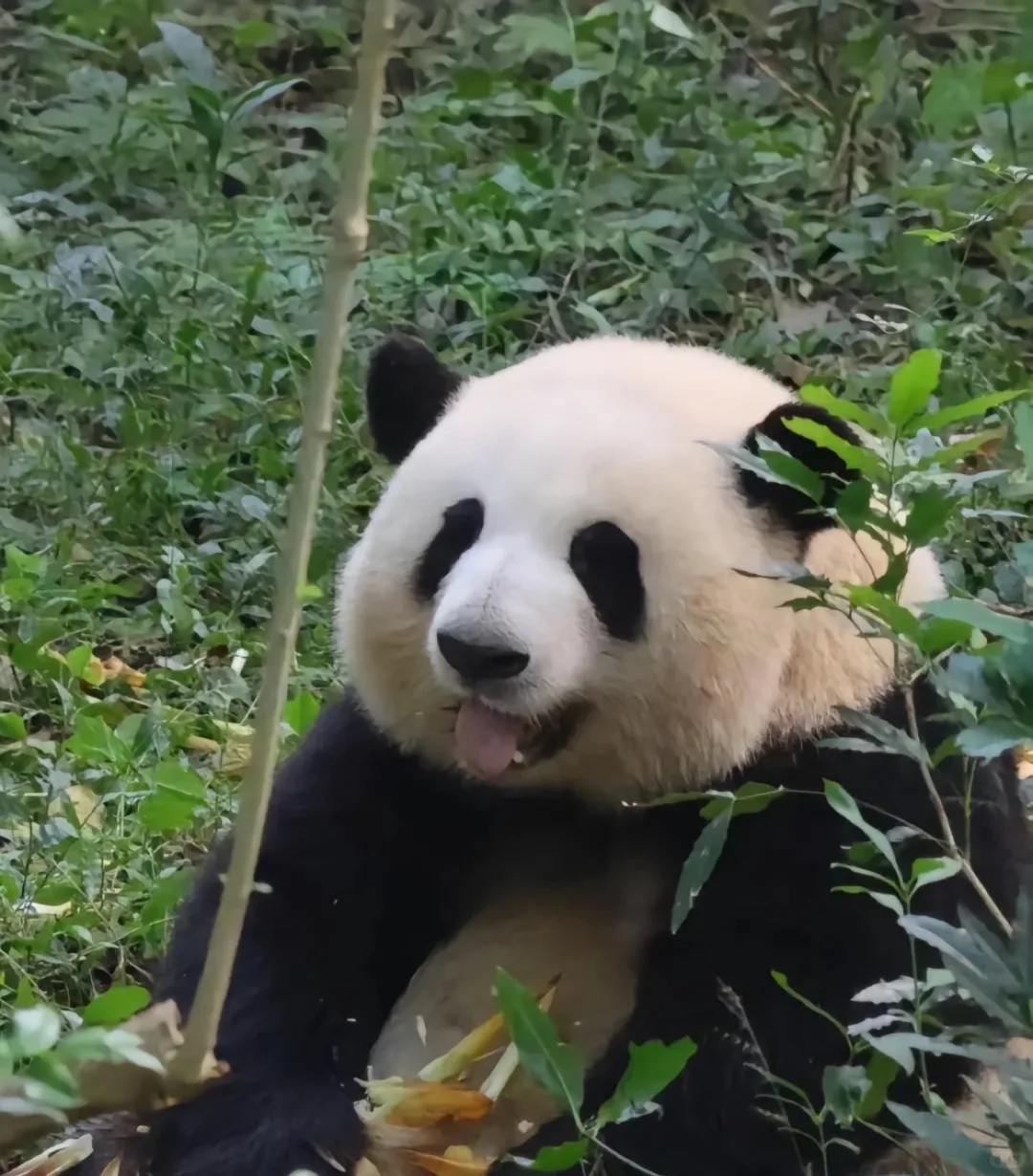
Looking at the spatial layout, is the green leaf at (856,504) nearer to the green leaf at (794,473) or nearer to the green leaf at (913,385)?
the green leaf at (794,473)

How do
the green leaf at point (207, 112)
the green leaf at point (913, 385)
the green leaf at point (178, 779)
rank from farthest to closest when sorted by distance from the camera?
the green leaf at point (207, 112)
the green leaf at point (178, 779)
the green leaf at point (913, 385)

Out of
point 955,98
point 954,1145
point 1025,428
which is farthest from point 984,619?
point 955,98

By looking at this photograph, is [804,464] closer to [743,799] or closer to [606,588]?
[606,588]

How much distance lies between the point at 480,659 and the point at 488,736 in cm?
20

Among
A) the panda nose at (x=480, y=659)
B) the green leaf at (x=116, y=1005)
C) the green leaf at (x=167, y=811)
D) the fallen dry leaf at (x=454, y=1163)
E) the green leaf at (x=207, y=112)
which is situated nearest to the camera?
the green leaf at (x=116, y=1005)

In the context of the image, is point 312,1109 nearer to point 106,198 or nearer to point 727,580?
point 727,580

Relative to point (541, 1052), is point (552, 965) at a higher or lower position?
lower

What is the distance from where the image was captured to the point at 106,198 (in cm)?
654

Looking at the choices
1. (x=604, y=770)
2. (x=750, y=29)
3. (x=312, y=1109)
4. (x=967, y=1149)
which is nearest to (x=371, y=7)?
(x=967, y=1149)

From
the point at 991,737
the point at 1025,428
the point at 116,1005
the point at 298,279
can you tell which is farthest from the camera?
the point at 298,279

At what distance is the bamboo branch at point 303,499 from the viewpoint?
48.6 inches

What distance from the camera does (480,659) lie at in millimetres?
2320

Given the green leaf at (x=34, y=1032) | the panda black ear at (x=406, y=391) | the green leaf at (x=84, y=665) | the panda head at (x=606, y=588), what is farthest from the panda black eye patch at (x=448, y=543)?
the green leaf at (x=84, y=665)

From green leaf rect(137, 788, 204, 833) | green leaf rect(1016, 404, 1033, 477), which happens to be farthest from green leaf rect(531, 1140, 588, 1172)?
green leaf rect(137, 788, 204, 833)
